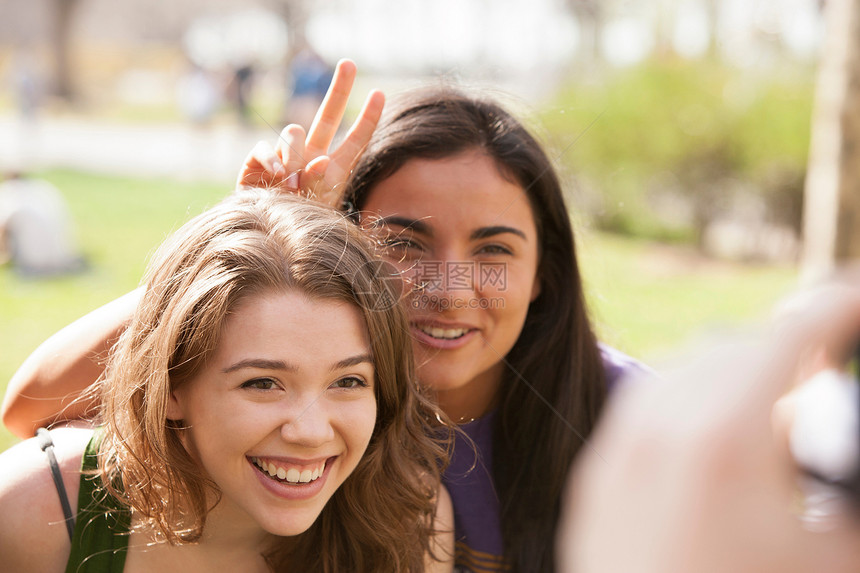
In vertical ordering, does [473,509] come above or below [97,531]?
below

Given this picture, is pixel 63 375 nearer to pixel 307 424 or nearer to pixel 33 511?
pixel 33 511

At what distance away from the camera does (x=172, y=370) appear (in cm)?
175

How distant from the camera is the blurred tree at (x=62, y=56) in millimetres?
25438

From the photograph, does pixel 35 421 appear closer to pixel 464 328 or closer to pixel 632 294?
pixel 464 328

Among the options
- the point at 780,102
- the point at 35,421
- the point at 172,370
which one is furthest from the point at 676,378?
the point at 780,102

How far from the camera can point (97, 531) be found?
72.2 inches

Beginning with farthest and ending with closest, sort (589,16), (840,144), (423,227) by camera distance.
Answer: (589,16) < (840,144) < (423,227)

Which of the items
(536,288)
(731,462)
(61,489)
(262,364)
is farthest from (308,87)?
(731,462)

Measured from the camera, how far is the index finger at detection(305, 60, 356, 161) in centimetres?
232

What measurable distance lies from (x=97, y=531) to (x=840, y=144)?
5312 mm

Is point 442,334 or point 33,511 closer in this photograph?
point 33,511

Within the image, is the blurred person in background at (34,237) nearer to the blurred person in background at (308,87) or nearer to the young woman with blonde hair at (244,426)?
the blurred person in background at (308,87)

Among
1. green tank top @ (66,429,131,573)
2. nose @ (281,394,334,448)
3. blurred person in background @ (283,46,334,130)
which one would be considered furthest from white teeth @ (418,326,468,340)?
blurred person in background @ (283,46,334,130)

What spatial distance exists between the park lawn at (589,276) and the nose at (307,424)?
172 centimetres
